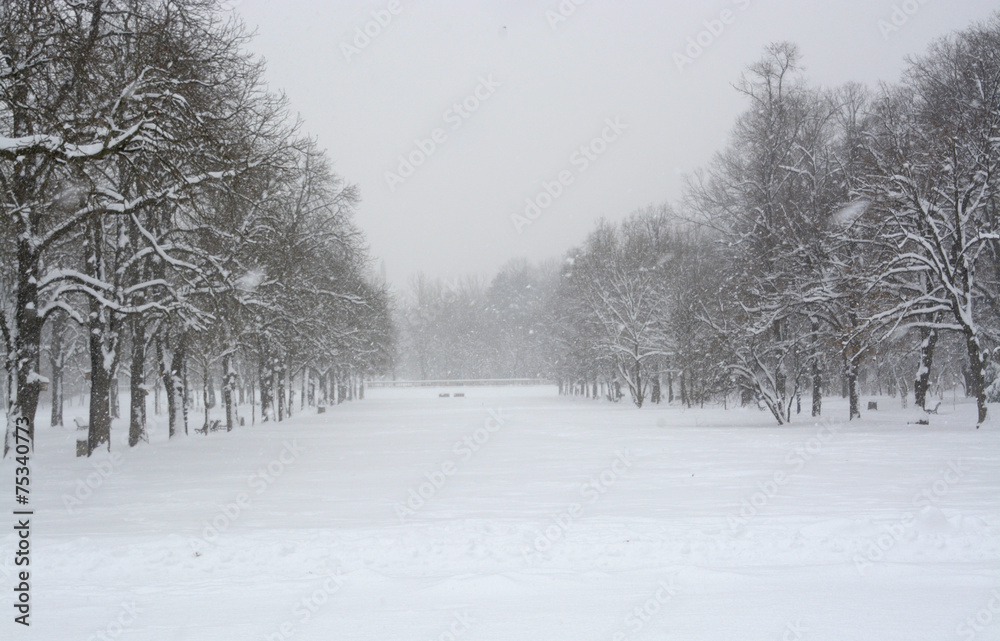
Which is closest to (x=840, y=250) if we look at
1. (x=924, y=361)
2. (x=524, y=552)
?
(x=924, y=361)

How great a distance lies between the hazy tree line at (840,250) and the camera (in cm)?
2253

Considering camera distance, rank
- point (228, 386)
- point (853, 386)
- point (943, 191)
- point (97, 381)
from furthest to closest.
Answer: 1. point (228, 386)
2. point (853, 386)
3. point (943, 191)
4. point (97, 381)

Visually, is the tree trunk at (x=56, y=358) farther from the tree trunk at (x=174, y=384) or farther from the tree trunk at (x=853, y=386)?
the tree trunk at (x=853, y=386)

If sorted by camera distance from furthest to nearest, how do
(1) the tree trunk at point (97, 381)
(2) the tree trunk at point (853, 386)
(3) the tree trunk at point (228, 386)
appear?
1. (3) the tree trunk at point (228, 386)
2. (2) the tree trunk at point (853, 386)
3. (1) the tree trunk at point (97, 381)

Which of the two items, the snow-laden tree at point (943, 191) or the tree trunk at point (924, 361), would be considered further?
the tree trunk at point (924, 361)

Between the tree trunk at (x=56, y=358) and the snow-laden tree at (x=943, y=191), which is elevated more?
the snow-laden tree at (x=943, y=191)

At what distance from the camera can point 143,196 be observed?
15359 millimetres

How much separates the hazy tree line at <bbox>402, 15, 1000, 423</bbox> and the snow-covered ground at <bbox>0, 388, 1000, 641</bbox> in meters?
9.29

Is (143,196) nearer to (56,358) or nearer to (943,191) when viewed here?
(943,191)

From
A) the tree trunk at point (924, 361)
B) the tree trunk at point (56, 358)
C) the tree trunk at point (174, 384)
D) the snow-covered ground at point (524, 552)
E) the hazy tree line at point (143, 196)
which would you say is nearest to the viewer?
the snow-covered ground at point (524, 552)

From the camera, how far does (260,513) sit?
10836mm

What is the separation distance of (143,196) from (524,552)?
11.7m

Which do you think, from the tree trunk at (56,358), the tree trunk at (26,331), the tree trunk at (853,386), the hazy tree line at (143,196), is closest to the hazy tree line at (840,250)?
the tree trunk at (853,386)

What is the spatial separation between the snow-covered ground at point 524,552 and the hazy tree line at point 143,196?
15.2 ft
